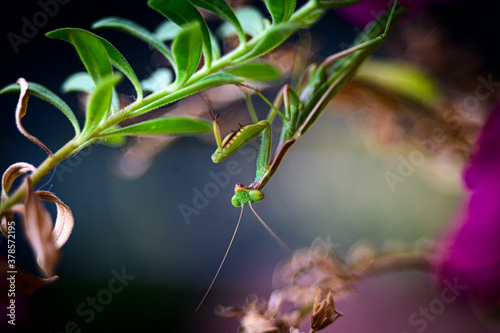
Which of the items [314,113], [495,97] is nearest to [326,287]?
[314,113]

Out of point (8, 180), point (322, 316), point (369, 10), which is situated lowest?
point (322, 316)

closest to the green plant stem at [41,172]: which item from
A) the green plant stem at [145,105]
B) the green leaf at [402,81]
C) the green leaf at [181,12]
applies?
the green plant stem at [145,105]

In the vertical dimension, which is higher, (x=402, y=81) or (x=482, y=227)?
(x=402, y=81)

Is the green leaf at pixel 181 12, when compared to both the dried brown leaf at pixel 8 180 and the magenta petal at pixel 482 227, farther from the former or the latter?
the magenta petal at pixel 482 227

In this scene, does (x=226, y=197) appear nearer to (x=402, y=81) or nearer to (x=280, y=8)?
(x=402, y=81)

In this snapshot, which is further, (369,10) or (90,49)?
(369,10)

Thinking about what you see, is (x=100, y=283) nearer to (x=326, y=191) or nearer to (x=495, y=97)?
(x=326, y=191)

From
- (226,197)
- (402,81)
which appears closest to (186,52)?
(402,81)

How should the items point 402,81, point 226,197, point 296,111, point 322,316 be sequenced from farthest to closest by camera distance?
point 226,197
point 402,81
point 296,111
point 322,316
